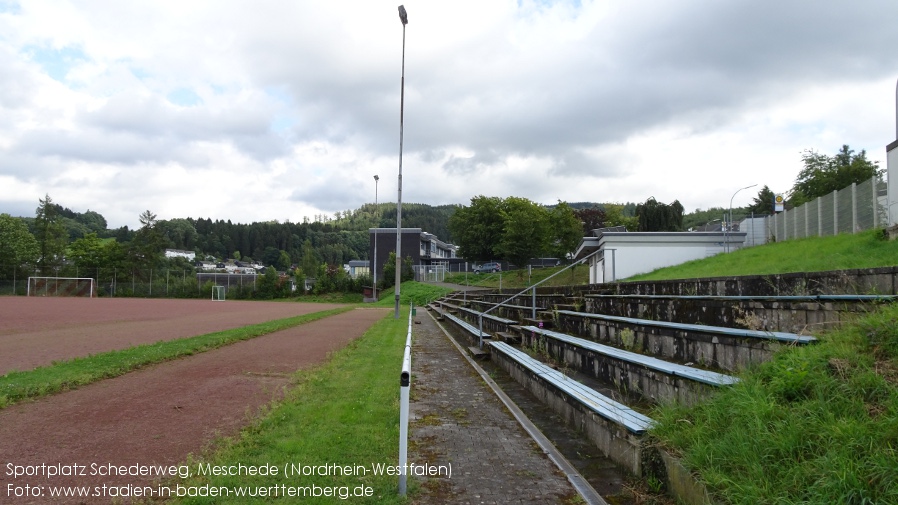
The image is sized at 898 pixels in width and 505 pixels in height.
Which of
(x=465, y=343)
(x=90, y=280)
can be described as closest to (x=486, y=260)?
(x=90, y=280)

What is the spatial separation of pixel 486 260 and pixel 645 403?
209 feet

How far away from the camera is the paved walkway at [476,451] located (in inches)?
155

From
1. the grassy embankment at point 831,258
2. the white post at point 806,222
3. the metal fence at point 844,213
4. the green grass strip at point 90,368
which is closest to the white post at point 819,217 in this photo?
the metal fence at point 844,213

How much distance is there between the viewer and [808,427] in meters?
2.87

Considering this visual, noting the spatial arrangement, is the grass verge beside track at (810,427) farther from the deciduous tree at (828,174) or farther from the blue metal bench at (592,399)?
the deciduous tree at (828,174)

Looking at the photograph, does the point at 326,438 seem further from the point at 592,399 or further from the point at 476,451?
the point at 592,399

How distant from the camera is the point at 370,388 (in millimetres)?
7688

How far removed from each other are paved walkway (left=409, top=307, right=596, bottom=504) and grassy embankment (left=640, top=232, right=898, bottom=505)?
3.19 ft

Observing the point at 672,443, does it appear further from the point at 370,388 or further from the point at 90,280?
the point at 90,280

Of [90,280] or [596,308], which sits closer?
[596,308]

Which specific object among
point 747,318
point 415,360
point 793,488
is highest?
point 747,318

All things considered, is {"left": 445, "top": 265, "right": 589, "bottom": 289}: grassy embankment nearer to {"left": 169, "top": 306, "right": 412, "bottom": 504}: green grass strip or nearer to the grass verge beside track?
{"left": 169, "top": 306, "right": 412, "bottom": 504}: green grass strip

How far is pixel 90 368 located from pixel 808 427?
10127 mm

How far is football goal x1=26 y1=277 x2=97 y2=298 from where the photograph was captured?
173 feet
